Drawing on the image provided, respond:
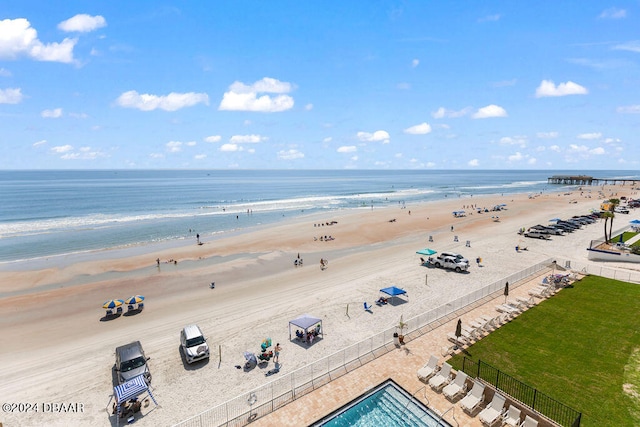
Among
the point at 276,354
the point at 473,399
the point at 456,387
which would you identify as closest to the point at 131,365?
the point at 276,354

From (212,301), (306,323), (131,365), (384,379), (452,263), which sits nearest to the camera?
(384,379)

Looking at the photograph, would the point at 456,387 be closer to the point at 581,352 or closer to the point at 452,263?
the point at 581,352

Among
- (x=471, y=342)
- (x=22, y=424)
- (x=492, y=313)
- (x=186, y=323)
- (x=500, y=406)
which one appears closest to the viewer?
(x=500, y=406)

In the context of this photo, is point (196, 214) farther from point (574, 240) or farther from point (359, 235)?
point (574, 240)

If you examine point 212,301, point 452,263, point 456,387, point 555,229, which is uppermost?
point 555,229

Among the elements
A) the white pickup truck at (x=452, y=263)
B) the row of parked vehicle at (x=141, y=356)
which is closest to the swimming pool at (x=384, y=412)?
the row of parked vehicle at (x=141, y=356)

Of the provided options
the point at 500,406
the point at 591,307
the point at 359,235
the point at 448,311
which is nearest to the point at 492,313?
the point at 448,311

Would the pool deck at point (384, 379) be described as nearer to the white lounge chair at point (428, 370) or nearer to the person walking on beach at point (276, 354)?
the white lounge chair at point (428, 370)
